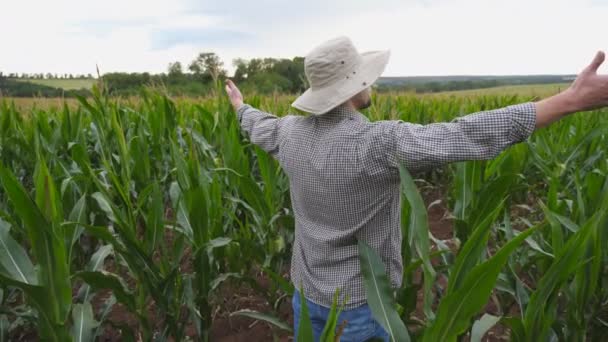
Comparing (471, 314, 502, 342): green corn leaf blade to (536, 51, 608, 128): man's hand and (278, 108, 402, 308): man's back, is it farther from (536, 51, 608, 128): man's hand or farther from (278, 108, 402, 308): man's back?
(536, 51, 608, 128): man's hand

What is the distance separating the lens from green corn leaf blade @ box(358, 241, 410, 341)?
1317 mm

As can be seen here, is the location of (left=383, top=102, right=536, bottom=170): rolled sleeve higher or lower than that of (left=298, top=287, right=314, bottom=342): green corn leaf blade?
higher

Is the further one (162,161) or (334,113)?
(162,161)

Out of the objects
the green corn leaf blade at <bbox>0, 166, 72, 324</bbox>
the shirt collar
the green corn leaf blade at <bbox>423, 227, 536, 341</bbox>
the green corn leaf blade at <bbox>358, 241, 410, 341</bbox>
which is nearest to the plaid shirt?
the shirt collar

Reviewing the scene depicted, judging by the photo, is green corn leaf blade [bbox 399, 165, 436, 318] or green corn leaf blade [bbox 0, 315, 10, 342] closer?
green corn leaf blade [bbox 399, 165, 436, 318]

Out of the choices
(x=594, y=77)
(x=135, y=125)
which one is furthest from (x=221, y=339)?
(x=135, y=125)

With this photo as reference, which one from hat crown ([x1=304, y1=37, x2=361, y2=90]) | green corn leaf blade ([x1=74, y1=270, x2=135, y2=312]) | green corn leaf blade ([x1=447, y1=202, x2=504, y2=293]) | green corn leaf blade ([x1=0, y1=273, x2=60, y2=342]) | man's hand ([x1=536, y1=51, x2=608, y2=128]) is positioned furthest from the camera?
green corn leaf blade ([x1=74, y1=270, x2=135, y2=312])

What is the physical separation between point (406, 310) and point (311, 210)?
0.56 m

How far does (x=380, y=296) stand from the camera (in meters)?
1.36

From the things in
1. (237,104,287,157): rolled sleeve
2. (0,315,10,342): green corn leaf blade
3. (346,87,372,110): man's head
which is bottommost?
(0,315,10,342): green corn leaf blade

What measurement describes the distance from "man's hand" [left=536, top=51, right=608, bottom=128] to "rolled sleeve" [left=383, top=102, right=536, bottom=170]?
0.11 ft

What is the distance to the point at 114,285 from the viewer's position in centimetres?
188

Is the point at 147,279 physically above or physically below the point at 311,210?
below

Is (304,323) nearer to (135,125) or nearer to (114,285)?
(114,285)
